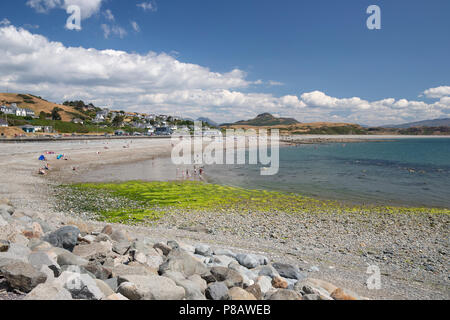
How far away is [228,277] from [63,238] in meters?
4.27

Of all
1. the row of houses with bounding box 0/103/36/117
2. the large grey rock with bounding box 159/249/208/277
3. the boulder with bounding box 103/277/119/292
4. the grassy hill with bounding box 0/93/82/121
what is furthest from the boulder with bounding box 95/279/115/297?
the grassy hill with bounding box 0/93/82/121

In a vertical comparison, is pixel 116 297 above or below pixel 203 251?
above

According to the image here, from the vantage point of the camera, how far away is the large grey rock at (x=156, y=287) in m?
4.88

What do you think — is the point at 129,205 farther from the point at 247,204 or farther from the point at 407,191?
the point at 407,191

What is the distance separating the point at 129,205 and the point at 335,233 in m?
12.1

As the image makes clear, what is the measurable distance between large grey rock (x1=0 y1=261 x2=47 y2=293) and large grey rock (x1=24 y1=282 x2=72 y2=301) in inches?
12.2

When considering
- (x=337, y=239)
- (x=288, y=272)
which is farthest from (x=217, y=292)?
(x=337, y=239)

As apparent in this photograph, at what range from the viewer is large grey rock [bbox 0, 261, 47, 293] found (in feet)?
15.0

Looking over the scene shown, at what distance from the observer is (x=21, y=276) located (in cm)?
460

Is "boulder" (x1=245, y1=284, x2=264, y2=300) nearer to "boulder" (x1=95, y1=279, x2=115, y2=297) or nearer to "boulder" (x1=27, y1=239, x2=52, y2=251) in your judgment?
"boulder" (x1=95, y1=279, x2=115, y2=297)

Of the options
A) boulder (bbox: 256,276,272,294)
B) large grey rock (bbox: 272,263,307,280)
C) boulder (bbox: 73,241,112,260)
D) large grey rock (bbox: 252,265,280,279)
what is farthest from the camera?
large grey rock (bbox: 272,263,307,280)

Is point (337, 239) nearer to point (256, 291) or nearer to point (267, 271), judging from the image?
point (267, 271)

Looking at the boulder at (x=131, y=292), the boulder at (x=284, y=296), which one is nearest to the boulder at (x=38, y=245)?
the boulder at (x=131, y=292)
